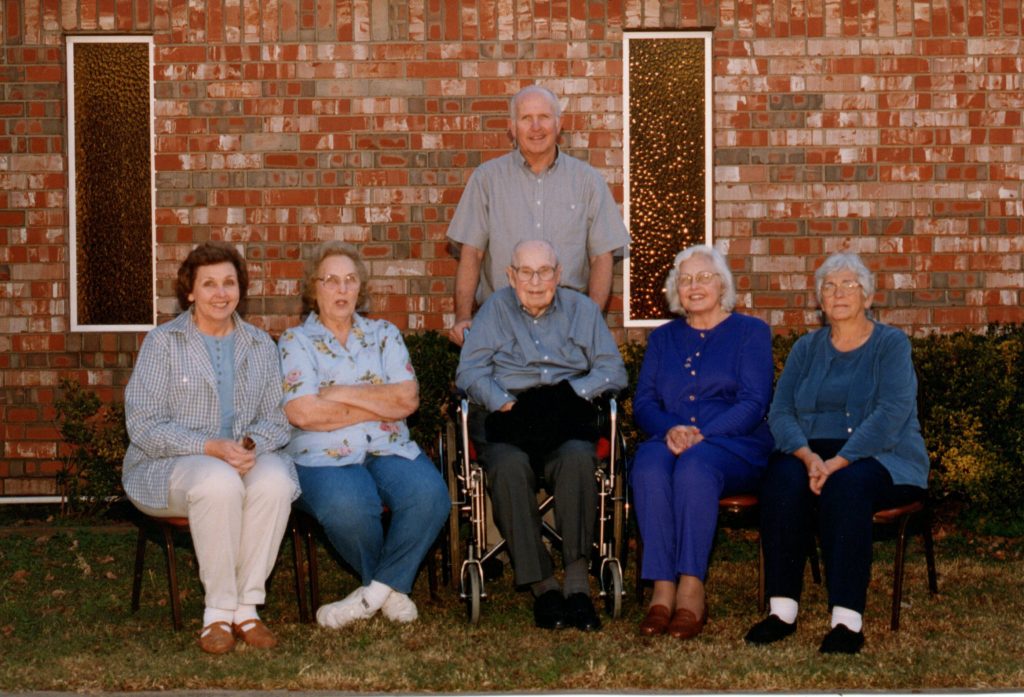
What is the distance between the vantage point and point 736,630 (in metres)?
5.18

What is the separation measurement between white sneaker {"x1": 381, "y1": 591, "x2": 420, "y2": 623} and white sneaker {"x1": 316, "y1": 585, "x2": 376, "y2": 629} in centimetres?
6

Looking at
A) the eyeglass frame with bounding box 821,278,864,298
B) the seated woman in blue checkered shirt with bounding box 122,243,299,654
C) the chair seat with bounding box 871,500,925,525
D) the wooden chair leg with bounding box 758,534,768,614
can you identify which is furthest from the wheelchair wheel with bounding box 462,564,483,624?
the eyeglass frame with bounding box 821,278,864,298

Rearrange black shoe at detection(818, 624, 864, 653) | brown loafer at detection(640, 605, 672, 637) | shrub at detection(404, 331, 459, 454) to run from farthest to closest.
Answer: shrub at detection(404, 331, 459, 454) < brown loafer at detection(640, 605, 672, 637) < black shoe at detection(818, 624, 864, 653)

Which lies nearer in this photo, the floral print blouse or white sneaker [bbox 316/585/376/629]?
white sneaker [bbox 316/585/376/629]

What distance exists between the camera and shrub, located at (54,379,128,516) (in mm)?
7340

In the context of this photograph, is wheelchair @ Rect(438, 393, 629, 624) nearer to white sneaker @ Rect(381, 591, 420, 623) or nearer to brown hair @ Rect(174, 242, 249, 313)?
white sneaker @ Rect(381, 591, 420, 623)

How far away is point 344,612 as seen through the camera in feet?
17.1

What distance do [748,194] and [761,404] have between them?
254 cm

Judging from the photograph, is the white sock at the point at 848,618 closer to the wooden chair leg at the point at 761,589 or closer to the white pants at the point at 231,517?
the wooden chair leg at the point at 761,589

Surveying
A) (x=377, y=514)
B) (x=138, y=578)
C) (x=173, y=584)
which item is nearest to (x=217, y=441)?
(x=173, y=584)

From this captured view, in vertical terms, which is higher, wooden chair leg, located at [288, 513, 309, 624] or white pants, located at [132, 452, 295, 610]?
white pants, located at [132, 452, 295, 610]

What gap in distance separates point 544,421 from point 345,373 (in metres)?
0.88

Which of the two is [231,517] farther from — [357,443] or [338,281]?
[338,281]

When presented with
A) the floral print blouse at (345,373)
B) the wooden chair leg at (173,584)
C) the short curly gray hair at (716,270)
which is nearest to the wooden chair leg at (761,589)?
the short curly gray hair at (716,270)
